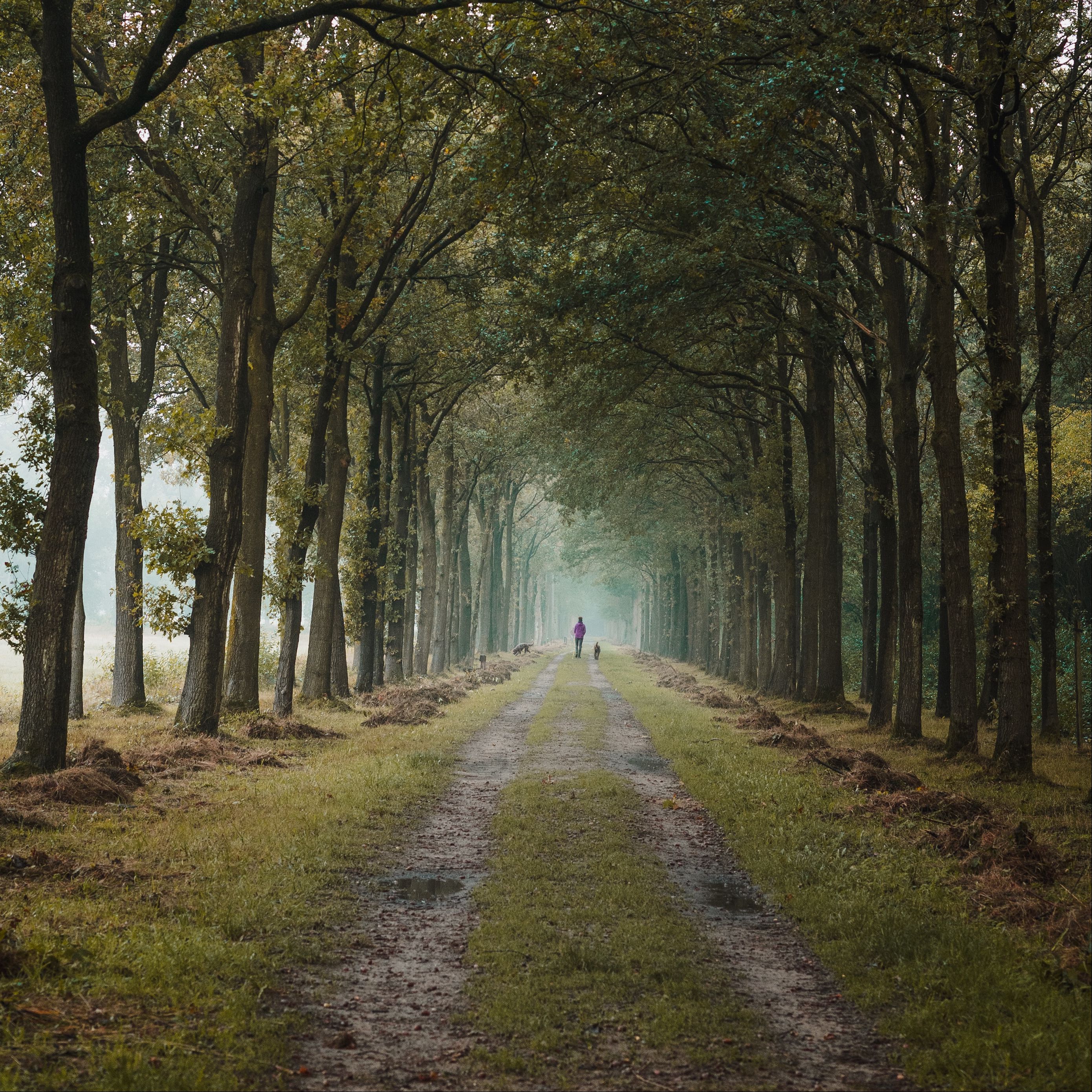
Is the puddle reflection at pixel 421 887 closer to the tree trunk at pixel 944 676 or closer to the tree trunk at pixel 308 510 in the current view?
the tree trunk at pixel 308 510

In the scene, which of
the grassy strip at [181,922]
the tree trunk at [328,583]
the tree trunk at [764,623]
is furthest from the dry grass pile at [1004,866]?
the tree trunk at [764,623]

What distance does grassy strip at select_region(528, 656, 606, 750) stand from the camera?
18.1 m

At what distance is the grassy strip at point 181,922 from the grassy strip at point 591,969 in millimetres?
1145

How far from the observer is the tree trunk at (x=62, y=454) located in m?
10.3

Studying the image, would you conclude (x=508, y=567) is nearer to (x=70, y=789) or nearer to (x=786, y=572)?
(x=786, y=572)

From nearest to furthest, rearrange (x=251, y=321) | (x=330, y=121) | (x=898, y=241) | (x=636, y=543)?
(x=330, y=121), (x=251, y=321), (x=898, y=241), (x=636, y=543)

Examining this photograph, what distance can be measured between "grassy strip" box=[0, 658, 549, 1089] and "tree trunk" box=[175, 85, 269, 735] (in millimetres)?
3291

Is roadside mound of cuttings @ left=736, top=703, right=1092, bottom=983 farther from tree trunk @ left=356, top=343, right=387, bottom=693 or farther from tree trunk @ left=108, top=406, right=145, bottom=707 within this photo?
tree trunk @ left=356, top=343, right=387, bottom=693

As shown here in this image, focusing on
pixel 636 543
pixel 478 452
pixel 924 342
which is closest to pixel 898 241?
pixel 924 342

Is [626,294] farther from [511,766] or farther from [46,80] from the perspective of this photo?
[46,80]

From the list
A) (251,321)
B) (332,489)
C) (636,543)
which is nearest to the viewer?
(251,321)

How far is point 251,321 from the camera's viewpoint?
16797mm

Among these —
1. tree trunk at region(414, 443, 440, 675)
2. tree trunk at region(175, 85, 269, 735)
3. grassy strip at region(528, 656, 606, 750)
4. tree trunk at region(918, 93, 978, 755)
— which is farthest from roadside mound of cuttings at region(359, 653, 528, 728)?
tree trunk at region(918, 93, 978, 755)

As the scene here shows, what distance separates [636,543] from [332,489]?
116ft
